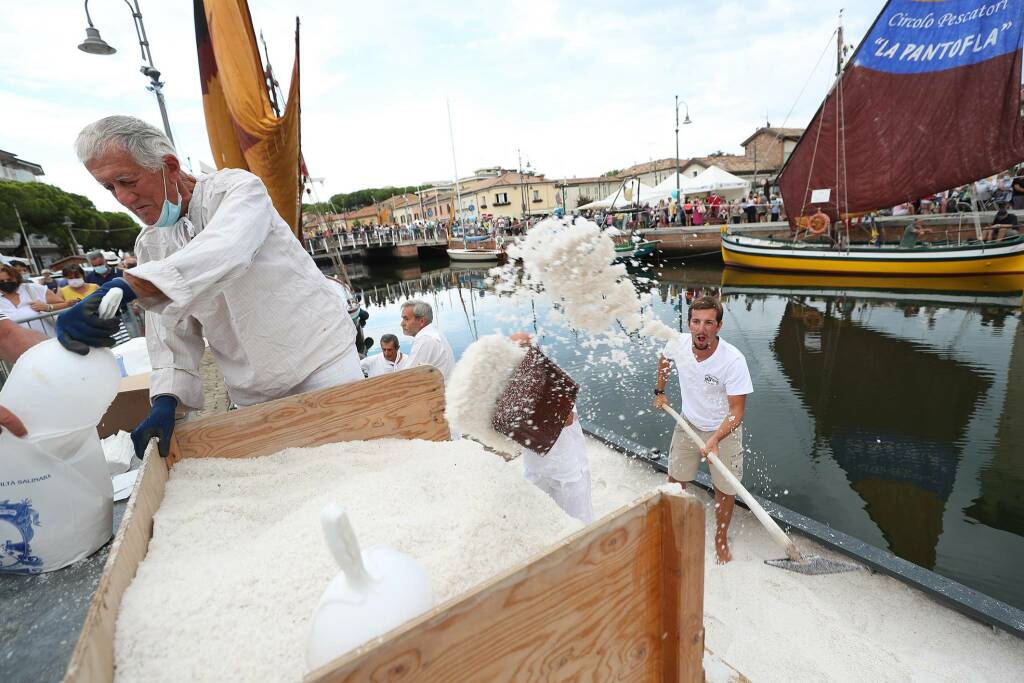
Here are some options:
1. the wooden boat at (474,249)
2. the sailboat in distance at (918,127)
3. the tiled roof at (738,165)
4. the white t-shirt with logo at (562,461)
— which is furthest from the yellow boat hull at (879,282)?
the tiled roof at (738,165)

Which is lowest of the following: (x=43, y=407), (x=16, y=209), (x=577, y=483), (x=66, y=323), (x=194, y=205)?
(x=577, y=483)

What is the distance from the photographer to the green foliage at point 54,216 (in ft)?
123

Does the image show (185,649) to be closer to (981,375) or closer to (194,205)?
(194,205)

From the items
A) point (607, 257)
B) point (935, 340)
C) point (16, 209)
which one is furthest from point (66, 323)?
point (16, 209)

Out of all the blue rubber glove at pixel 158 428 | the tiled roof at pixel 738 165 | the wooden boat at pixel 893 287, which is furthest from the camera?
the tiled roof at pixel 738 165

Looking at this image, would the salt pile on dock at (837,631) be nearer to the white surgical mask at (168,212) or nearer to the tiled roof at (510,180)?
the white surgical mask at (168,212)

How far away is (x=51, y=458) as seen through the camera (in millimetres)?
1399

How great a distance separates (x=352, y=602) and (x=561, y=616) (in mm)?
400

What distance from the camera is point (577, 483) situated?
7.94 ft

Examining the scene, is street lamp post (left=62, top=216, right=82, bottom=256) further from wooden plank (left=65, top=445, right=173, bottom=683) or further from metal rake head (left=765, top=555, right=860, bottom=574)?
metal rake head (left=765, top=555, right=860, bottom=574)

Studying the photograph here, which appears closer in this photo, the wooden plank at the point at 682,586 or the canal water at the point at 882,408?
the wooden plank at the point at 682,586

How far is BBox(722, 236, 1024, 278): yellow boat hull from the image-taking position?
41.9 feet

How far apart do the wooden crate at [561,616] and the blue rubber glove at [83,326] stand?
0.41 meters

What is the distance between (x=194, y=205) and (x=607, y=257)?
5.57 feet
